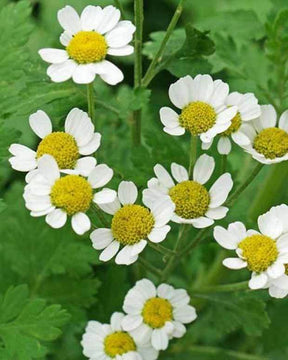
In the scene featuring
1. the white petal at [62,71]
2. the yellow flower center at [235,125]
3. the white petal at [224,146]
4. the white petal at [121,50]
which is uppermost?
the white petal at [121,50]

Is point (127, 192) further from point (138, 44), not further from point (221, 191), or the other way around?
point (138, 44)

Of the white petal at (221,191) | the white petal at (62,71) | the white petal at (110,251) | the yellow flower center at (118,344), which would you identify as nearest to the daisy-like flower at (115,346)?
the yellow flower center at (118,344)

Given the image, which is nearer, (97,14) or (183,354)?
(97,14)

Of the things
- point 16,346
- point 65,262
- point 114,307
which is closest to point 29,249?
point 65,262

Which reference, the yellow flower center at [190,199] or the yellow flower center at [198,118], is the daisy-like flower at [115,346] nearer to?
the yellow flower center at [190,199]

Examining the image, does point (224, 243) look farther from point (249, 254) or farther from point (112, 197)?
point (112, 197)

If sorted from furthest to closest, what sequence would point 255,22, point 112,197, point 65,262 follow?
point 255,22 → point 65,262 → point 112,197

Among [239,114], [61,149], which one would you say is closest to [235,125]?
[239,114]

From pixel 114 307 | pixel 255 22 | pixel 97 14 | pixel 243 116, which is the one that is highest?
pixel 97 14
